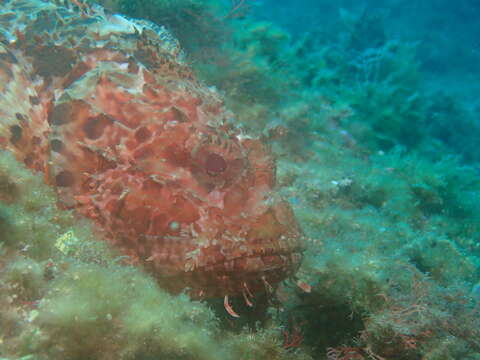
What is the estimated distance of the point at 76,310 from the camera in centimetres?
228

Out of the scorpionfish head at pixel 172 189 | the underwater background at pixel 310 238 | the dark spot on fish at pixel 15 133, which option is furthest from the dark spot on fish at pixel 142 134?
the dark spot on fish at pixel 15 133

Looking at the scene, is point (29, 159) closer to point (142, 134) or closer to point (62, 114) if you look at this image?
point (62, 114)

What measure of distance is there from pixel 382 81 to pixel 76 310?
15.3 metres

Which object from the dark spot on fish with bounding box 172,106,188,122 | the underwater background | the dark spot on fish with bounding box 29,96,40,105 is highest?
the dark spot on fish with bounding box 172,106,188,122

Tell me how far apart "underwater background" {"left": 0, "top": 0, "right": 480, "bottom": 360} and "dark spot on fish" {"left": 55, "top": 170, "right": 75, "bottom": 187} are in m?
0.26

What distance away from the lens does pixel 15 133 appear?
375 centimetres

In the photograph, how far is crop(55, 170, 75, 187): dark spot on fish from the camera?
3252 mm

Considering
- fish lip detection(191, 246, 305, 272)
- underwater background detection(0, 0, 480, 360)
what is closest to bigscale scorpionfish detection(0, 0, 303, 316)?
fish lip detection(191, 246, 305, 272)

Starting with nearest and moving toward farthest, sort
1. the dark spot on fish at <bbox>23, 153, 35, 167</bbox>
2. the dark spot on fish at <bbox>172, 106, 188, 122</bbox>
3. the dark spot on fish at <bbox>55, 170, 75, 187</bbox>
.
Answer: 1. the dark spot on fish at <bbox>55, 170, 75, 187</bbox>
2. the dark spot on fish at <bbox>172, 106, 188, 122</bbox>
3. the dark spot on fish at <bbox>23, 153, 35, 167</bbox>

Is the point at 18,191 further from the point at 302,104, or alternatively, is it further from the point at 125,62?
the point at 302,104

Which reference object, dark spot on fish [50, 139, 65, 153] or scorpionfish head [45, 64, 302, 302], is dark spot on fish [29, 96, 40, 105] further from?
dark spot on fish [50, 139, 65, 153]

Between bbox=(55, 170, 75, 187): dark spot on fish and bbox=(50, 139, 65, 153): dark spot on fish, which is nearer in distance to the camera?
bbox=(55, 170, 75, 187): dark spot on fish

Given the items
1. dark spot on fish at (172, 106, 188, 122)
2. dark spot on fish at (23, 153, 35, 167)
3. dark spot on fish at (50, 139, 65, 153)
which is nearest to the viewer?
dark spot on fish at (50, 139, 65, 153)

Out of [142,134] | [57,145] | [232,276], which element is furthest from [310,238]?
[57,145]
